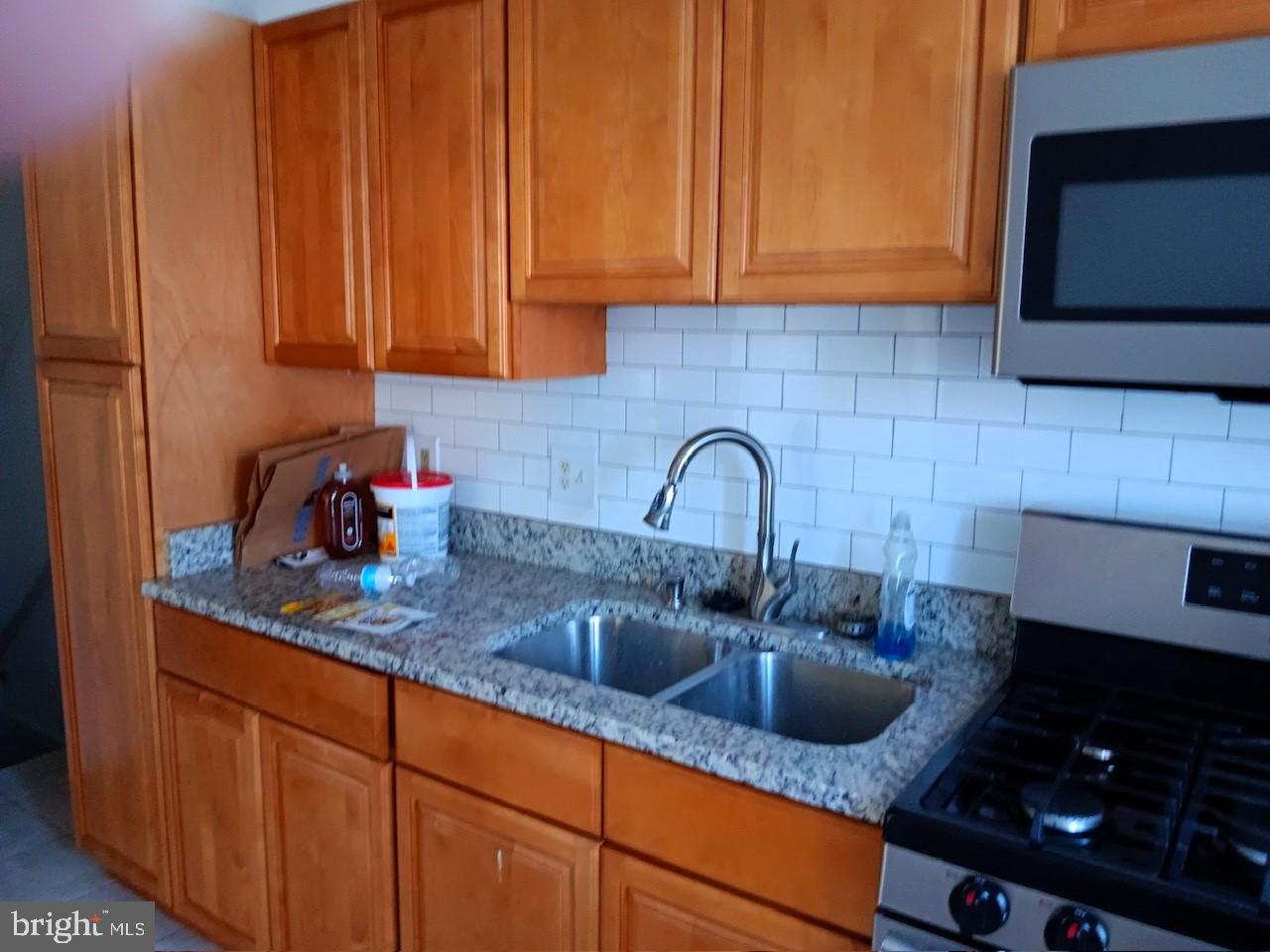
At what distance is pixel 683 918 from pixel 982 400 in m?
0.92

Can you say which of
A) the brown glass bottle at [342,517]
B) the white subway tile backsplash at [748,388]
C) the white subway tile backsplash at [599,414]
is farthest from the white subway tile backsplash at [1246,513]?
the brown glass bottle at [342,517]

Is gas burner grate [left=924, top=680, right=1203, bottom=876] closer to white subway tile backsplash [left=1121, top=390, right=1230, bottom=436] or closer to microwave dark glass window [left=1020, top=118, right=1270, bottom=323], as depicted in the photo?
white subway tile backsplash [left=1121, top=390, right=1230, bottom=436]

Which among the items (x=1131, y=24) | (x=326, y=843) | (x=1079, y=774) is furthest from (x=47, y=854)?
A: (x=1131, y=24)

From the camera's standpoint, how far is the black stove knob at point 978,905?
101 cm

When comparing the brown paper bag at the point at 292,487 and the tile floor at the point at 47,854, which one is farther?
the tile floor at the point at 47,854

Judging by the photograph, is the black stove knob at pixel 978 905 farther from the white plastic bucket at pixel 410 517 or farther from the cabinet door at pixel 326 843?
the white plastic bucket at pixel 410 517

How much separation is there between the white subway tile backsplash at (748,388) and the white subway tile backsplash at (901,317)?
→ 0.66ft

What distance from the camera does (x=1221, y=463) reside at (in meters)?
1.38

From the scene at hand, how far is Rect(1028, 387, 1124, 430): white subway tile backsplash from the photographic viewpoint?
1456 millimetres

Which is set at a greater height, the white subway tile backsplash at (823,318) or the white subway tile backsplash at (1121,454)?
the white subway tile backsplash at (823,318)

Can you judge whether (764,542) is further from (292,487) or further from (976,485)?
(292,487)

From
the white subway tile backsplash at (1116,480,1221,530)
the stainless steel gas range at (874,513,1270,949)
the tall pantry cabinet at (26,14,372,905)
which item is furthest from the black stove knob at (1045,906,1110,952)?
the tall pantry cabinet at (26,14,372,905)

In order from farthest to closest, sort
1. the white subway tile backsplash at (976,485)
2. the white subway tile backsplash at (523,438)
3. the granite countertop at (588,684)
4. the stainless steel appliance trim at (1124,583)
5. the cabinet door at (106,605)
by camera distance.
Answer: the white subway tile backsplash at (523,438) < the cabinet door at (106,605) < the white subway tile backsplash at (976,485) < the stainless steel appliance trim at (1124,583) < the granite countertop at (588,684)

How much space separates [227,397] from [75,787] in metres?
1.08
